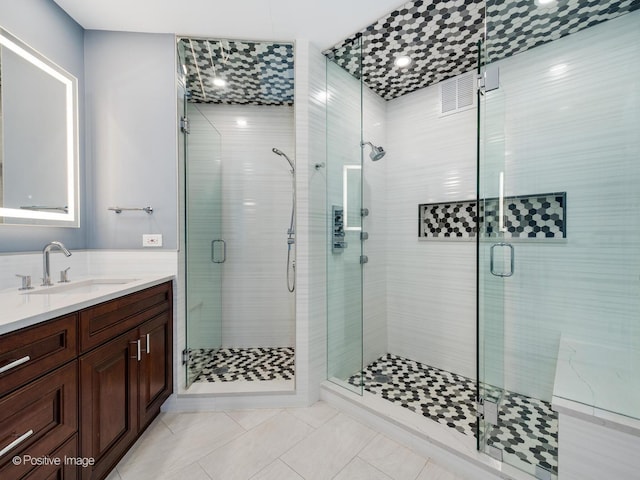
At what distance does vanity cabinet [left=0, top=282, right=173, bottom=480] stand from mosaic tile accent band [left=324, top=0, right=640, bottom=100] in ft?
6.81

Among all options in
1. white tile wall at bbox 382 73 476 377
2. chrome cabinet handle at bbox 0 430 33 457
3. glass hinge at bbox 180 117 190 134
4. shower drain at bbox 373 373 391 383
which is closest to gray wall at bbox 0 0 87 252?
glass hinge at bbox 180 117 190 134

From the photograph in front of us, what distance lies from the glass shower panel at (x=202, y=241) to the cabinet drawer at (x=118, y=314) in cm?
34

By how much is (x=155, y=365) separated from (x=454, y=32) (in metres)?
2.83

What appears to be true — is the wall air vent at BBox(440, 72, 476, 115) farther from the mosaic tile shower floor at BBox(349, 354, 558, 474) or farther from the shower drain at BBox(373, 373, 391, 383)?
the shower drain at BBox(373, 373, 391, 383)

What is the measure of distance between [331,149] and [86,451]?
206cm

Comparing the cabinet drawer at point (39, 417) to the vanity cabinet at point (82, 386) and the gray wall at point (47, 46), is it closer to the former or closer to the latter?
the vanity cabinet at point (82, 386)

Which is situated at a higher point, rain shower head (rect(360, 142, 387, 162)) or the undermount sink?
rain shower head (rect(360, 142, 387, 162))

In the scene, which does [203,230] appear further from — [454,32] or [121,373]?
[454,32]

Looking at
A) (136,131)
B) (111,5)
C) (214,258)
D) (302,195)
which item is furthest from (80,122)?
(302,195)

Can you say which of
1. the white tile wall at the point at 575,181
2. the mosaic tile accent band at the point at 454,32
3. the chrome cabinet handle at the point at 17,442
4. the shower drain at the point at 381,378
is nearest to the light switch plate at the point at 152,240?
the chrome cabinet handle at the point at 17,442

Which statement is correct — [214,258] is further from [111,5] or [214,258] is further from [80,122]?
[111,5]

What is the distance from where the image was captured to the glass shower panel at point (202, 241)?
202cm

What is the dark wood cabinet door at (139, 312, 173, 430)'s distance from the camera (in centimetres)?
150

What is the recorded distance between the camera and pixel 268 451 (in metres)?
1.48
